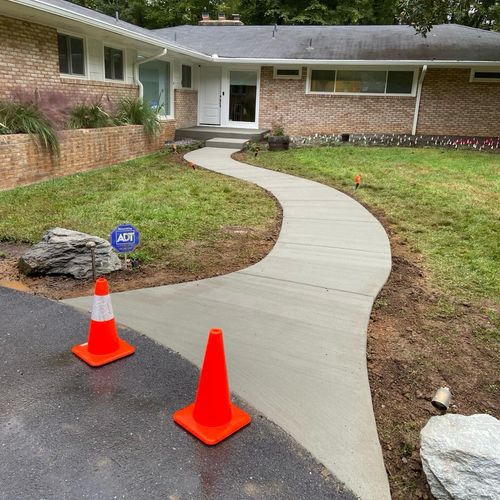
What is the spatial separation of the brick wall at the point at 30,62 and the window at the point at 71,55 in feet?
0.80

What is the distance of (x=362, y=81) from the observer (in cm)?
1669

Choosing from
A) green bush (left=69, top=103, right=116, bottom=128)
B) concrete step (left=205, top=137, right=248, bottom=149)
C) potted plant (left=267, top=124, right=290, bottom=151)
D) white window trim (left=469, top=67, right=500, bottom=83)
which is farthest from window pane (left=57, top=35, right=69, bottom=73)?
white window trim (left=469, top=67, right=500, bottom=83)

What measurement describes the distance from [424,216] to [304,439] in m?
5.61

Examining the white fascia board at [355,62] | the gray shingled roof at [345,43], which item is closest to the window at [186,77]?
the gray shingled roof at [345,43]

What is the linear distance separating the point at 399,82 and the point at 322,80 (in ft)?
8.94

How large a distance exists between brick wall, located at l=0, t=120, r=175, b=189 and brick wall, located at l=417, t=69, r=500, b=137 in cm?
993

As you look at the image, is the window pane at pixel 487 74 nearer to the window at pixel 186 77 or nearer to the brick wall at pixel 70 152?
the window at pixel 186 77

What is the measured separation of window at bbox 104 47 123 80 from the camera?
1207cm

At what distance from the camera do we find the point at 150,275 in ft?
15.2

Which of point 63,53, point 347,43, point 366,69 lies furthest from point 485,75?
point 63,53

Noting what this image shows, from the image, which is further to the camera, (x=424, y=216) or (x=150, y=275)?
(x=424, y=216)

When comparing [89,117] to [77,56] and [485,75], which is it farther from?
[485,75]

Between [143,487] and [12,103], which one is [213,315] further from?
[12,103]

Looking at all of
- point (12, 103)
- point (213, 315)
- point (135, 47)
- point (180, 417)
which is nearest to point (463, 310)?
point (213, 315)
